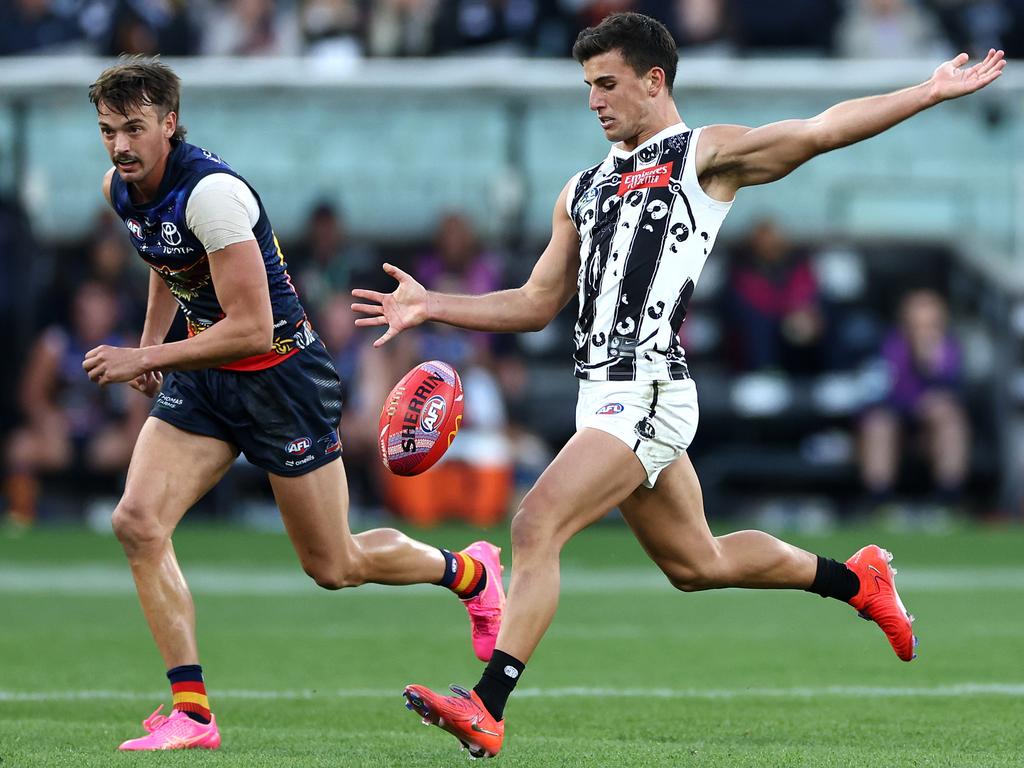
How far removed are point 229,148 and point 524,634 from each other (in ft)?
42.0

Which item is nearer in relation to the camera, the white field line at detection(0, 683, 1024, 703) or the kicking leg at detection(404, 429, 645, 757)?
the kicking leg at detection(404, 429, 645, 757)

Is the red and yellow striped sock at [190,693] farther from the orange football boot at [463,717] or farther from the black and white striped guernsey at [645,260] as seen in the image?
the black and white striped guernsey at [645,260]

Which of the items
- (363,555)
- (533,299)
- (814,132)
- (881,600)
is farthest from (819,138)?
(363,555)

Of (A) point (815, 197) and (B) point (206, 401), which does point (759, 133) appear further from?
(A) point (815, 197)

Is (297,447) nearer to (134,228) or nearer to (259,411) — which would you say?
(259,411)

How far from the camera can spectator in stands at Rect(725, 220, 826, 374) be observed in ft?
56.6

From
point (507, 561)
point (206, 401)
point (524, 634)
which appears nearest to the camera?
point (524, 634)

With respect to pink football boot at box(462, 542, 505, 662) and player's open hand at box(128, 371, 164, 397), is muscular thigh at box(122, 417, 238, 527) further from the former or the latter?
pink football boot at box(462, 542, 505, 662)

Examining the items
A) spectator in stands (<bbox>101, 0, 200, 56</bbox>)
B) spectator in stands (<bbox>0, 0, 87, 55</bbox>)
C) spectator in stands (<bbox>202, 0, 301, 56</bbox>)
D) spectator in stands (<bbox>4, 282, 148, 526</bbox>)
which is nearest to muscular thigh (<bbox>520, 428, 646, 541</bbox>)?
spectator in stands (<bbox>4, 282, 148, 526</bbox>)

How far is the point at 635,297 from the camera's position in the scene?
6500 mm

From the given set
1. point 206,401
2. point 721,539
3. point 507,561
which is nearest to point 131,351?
point 206,401

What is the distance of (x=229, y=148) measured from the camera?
18141mm

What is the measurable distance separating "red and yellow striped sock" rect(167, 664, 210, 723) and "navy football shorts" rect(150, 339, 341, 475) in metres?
0.87

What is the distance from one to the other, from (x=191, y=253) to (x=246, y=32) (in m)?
11.8
